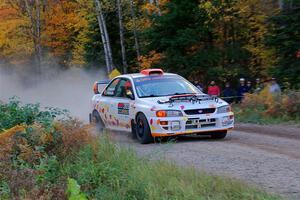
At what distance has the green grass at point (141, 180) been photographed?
6.66 meters

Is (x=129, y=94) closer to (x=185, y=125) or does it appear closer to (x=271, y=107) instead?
(x=185, y=125)

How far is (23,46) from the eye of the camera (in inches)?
2026

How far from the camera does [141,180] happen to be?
23.3ft

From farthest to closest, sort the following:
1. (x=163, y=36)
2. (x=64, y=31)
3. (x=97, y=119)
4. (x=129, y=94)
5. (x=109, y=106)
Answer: (x=64, y=31), (x=163, y=36), (x=97, y=119), (x=109, y=106), (x=129, y=94)

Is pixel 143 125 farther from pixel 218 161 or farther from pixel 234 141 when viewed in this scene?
pixel 218 161

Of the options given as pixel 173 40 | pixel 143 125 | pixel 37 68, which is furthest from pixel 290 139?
pixel 37 68

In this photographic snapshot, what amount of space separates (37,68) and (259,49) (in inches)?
1105

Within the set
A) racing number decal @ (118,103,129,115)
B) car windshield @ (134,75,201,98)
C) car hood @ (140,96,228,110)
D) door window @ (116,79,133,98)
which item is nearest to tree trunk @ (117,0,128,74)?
door window @ (116,79,133,98)

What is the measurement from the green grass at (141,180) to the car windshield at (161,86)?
4.72m

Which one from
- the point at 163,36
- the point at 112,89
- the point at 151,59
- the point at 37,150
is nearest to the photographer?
the point at 37,150

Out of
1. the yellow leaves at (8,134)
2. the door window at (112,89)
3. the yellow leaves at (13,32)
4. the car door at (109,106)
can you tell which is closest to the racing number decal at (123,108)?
the car door at (109,106)

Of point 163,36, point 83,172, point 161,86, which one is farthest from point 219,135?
point 163,36

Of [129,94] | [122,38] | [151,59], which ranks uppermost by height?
[122,38]

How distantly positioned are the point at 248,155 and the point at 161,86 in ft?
13.5
